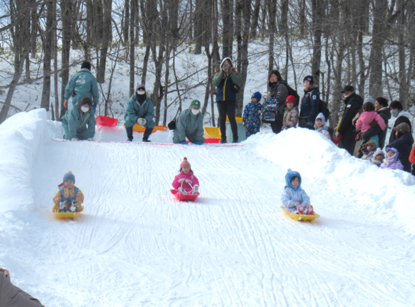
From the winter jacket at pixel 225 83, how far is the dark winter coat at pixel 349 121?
2.62 meters

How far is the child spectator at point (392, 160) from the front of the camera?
765 centimetres

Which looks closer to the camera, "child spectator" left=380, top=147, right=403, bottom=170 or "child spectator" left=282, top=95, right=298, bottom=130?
"child spectator" left=380, top=147, right=403, bottom=170

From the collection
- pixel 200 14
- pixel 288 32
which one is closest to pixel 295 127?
pixel 288 32

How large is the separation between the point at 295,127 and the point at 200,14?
469 inches

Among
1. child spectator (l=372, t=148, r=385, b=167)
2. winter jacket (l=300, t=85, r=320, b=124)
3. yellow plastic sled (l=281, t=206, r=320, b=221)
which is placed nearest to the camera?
yellow plastic sled (l=281, t=206, r=320, b=221)

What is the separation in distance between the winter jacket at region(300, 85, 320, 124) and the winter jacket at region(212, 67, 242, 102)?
1684 millimetres

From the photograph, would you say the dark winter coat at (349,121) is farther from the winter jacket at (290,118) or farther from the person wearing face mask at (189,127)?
the person wearing face mask at (189,127)

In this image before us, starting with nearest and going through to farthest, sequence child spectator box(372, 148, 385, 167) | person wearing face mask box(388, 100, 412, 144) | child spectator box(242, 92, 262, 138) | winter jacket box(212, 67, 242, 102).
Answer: child spectator box(372, 148, 385, 167) < person wearing face mask box(388, 100, 412, 144) < winter jacket box(212, 67, 242, 102) < child spectator box(242, 92, 262, 138)

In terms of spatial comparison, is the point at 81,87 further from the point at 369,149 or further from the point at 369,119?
the point at 369,149

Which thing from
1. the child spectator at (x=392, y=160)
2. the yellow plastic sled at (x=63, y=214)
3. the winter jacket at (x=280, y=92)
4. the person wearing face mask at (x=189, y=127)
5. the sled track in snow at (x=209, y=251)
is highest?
the winter jacket at (x=280, y=92)

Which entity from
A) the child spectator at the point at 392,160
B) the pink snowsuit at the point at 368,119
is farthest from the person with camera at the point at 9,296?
the pink snowsuit at the point at 368,119

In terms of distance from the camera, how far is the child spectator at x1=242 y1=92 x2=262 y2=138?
11.1m

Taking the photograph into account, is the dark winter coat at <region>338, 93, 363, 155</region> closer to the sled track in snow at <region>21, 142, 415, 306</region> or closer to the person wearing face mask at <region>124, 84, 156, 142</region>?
the sled track in snow at <region>21, 142, 415, 306</region>

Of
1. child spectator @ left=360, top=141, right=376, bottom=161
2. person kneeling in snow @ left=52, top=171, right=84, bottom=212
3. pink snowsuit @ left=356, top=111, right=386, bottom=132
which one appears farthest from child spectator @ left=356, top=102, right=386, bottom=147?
person kneeling in snow @ left=52, top=171, right=84, bottom=212
